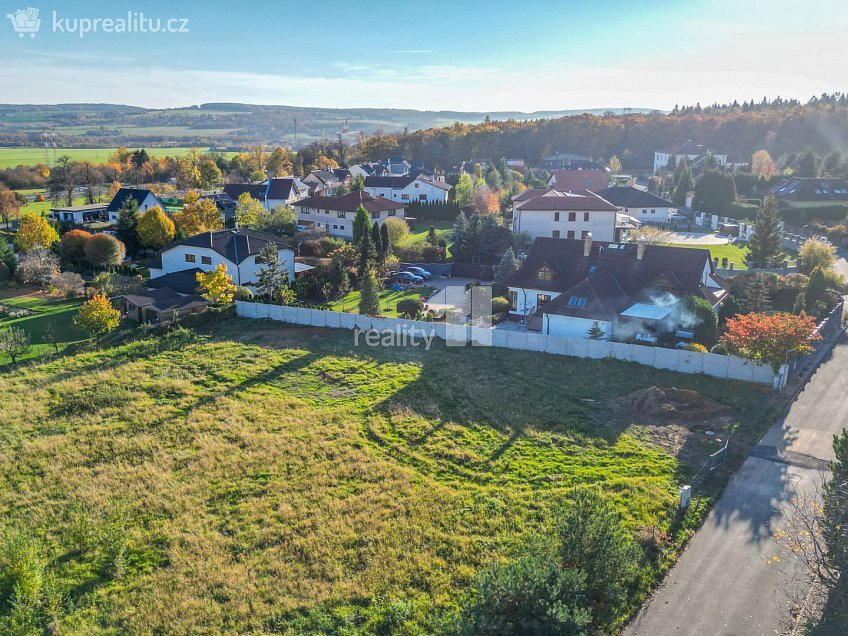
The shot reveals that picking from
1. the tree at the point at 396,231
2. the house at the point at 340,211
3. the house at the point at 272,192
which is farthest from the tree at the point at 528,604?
the house at the point at 272,192

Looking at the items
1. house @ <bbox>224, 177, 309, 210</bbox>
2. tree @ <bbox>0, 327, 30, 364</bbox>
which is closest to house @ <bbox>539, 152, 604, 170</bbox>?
house @ <bbox>224, 177, 309, 210</bbox>

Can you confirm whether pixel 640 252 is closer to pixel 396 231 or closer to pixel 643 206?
pixel 396 231

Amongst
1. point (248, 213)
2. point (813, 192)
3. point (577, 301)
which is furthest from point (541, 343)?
point (813, 192)

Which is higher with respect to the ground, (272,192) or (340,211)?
(272,192)

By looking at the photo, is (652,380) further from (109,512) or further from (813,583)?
(109,512)

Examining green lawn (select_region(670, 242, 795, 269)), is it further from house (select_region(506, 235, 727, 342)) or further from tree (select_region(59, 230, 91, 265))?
tree (select_region(59, 230, 91, 265))
